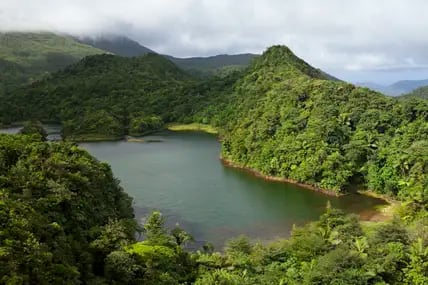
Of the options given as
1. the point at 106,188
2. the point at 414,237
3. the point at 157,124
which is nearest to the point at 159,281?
the point at 106,188

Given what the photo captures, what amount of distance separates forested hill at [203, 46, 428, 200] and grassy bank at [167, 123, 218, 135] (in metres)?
24.7

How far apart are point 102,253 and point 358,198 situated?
32.1 meters

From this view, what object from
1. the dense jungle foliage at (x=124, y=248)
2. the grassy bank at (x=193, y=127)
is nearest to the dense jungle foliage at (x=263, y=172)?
the dense jungle foliage at (x=124, y=248)

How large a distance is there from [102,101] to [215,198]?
75976mm

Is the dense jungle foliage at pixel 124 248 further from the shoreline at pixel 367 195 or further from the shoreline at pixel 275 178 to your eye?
the shoreline at pixel 275 178

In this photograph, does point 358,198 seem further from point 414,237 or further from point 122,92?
point 122,92

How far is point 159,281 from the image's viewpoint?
24.3 m

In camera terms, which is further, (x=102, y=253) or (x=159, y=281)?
(x=102, y=253)

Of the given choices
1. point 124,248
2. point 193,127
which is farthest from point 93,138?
point 124,248

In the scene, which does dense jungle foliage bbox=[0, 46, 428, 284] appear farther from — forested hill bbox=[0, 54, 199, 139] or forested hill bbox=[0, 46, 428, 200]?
forested hill bbox=[0, 54, 199, 139]


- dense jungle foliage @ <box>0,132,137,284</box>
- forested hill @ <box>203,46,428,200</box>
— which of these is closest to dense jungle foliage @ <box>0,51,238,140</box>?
forested hill @ <box>203,46,428,200</box>

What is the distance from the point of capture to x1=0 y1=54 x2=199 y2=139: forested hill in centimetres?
9869

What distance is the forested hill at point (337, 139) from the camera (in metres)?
50.4

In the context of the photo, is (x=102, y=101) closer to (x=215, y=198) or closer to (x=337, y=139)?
(x=337, y=139)
